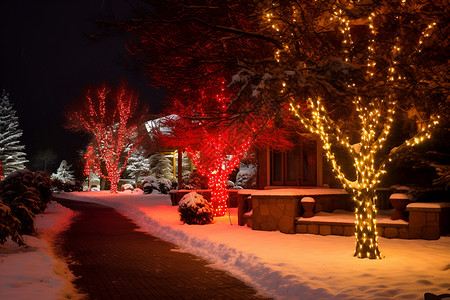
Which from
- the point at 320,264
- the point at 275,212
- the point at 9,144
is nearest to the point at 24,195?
the point at 275,212

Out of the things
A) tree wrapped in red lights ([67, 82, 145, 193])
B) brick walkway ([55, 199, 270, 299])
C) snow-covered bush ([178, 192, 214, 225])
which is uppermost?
tree wrapped in red lights ([67, 82, 145, 193])

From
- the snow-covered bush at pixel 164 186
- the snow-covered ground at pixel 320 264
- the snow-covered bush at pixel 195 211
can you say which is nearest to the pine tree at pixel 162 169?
the snow-covered bush at pixel 164 186

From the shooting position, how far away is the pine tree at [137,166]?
52125 mm

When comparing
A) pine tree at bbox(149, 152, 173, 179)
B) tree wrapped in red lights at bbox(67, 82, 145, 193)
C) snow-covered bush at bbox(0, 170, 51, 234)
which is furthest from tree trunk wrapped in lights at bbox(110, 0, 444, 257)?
pine tree at bbox(149, 152, 173, 179)

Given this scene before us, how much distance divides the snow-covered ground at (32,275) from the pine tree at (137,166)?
41675mm

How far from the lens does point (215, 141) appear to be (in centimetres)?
1661

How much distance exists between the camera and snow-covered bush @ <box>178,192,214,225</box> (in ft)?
49.1

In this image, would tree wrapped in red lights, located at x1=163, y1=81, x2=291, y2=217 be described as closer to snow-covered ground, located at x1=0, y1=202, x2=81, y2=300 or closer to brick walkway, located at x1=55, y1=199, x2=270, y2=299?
brick walkway, located at x1=55, y1=199, x2=270, y2=299

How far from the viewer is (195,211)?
49.0 ft

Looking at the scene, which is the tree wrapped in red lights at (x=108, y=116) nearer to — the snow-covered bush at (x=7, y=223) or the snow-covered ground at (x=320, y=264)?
the snow-covered ground at (x=320, y=264)

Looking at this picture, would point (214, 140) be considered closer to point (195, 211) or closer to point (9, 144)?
point (195, 211)

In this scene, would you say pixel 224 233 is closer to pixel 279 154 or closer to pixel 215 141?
pixel 215 141

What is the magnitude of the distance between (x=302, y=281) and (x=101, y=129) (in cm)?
3540

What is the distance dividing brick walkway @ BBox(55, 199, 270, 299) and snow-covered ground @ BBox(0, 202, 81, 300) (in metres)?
0.31
